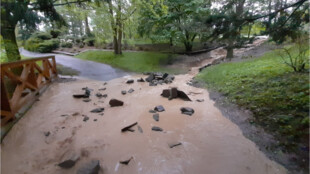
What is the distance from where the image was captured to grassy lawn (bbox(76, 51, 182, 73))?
10.3 metres

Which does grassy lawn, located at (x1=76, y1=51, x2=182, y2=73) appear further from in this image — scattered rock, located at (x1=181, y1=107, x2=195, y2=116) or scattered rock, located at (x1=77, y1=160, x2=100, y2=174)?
scattered rock, located at (x1=77, y1=160, x2=100, y2=174)

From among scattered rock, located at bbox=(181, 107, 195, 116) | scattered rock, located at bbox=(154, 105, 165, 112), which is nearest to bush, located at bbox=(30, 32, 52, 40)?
scattered rock, located at bbox=(154, 105, 165, 112)

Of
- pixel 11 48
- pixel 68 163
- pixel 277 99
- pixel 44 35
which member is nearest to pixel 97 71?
pixel 11 48

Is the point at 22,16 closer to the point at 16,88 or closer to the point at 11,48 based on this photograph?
the point at 11,48

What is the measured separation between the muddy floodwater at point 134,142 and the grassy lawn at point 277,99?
57 cm

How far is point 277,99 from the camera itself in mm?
3377

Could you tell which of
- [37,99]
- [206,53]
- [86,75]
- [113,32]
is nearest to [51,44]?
[113,32]

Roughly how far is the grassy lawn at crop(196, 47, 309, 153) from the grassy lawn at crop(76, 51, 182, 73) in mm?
5395

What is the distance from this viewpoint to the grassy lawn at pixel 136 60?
33.8ft

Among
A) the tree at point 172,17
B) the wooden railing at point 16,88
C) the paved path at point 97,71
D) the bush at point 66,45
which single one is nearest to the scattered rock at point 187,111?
the wooden railing at point 16,88

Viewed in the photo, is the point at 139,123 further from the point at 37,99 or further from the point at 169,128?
the point at 37,99

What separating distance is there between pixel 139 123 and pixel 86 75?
20.8ft

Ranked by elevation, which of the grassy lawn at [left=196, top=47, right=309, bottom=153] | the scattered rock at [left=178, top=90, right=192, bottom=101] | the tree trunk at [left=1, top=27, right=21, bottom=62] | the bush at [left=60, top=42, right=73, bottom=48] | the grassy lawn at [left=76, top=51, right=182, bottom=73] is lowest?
the scattered rock at [left=178, top=90, right=192, bottom=101]

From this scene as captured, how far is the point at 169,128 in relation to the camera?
11.1 ft
